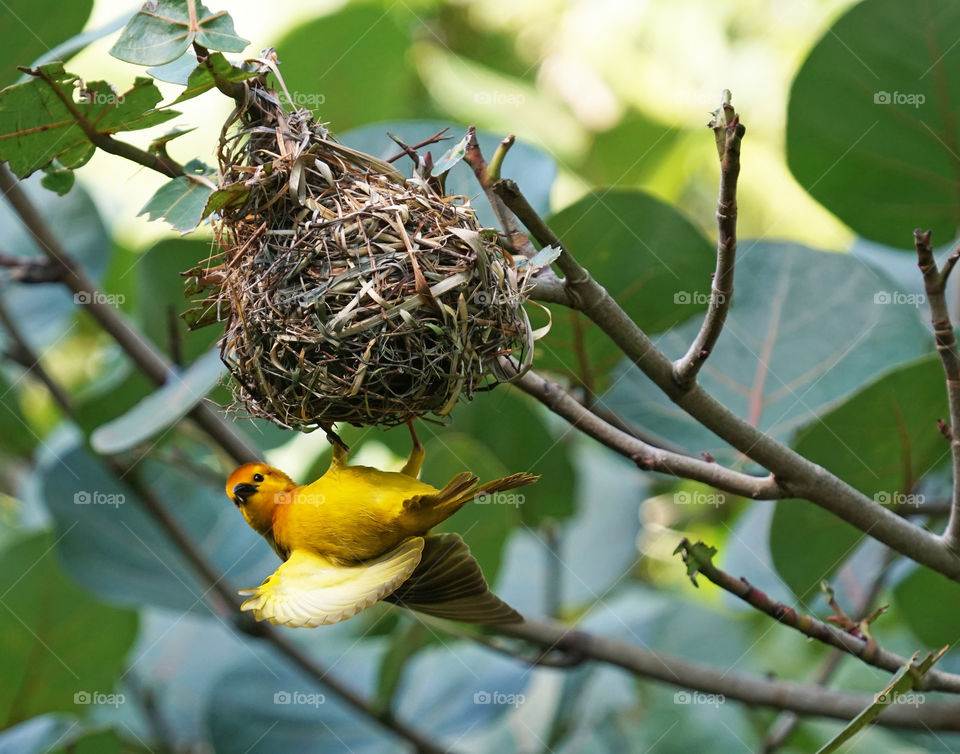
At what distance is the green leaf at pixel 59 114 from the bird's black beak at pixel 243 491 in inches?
23.8

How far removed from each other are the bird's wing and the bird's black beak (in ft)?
0.54

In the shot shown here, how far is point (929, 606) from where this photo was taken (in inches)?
94.2

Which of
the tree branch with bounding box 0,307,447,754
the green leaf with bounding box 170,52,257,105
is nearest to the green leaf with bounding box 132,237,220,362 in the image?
the tree branch with bounding box 0,307,447,754

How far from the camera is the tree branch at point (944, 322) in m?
1.33

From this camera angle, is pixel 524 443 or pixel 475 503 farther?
pixel 524 443

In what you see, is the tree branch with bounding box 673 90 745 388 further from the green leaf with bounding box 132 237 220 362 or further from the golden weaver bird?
the green leaf with bounding box 132 237 220 362

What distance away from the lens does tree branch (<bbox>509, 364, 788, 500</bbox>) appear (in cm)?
157

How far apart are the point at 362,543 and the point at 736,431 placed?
2.03ft

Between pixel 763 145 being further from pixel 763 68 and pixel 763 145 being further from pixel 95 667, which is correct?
pixel 95 667

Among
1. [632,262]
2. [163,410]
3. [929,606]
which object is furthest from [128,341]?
[929,606]

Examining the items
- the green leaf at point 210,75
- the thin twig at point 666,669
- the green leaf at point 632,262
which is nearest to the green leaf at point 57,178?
the green leaf at point 210,75

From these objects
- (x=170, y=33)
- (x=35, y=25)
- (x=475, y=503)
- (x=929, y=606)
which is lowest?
(x=929, y=606)

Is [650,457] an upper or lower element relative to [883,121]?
lower

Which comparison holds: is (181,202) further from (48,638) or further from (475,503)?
(48,638)
